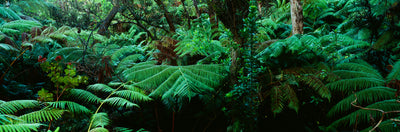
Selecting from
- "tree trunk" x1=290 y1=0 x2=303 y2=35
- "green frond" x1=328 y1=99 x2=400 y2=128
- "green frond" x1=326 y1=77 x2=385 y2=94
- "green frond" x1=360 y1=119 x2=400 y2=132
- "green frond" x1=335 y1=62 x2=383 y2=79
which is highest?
"tree trunk" x1=290 y1=0 x2=303 y2=35

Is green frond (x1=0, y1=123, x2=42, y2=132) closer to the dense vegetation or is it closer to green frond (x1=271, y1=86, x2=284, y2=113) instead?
the dense vegetation

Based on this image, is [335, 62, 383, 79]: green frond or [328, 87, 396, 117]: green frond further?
[335, 62, 383, 79]: green frond

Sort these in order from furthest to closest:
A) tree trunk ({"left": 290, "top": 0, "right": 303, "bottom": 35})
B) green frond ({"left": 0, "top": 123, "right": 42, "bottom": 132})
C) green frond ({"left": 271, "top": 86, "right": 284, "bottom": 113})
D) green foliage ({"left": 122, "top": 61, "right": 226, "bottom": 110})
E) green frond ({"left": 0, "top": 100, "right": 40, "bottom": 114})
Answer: tree trunk ({"left": 290, "top": 0, "right": 303, "bottom": 35})
green foliage ({"left": 122, "top": 61, "right": 226, "bottom": 110})
green frond ({"left": 271, "top": 86, "right": 284, "bottom": 113})
green frond ({"left": 0, "top": 100, "right": 40, "bottom": 114})
green frond ({"left": 0, "top": 123, "right": 42, "bottom": 132})

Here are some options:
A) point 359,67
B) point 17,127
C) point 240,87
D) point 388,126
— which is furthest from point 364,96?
point 17,127

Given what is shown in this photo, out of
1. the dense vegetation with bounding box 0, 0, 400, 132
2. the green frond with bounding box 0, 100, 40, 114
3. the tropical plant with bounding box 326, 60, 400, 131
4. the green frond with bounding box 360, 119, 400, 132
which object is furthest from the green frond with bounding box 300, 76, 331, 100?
the green frond with bounding box 0, 100, 40, 114

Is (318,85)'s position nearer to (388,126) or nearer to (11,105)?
(388,126)

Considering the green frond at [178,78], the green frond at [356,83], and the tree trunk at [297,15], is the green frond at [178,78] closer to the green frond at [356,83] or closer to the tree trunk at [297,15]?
the green frond at [356,83]

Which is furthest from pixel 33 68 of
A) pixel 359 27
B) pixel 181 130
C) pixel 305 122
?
pixel 359 27

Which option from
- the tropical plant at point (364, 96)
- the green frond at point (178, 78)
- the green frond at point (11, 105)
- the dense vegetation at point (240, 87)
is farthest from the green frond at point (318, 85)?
the green frond at point (11, 105)

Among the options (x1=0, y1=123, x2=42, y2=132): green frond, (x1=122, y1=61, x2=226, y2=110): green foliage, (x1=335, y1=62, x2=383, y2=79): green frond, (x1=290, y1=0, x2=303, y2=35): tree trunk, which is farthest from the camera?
(x1=290, y1=0, x2=303, y2=35): tree trunk

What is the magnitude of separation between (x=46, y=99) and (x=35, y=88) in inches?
39.1

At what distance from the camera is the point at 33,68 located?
2.54 metres

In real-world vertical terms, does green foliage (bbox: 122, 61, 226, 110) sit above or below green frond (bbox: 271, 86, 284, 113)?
above

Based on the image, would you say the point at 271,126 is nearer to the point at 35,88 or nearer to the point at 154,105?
the point at 154,105
